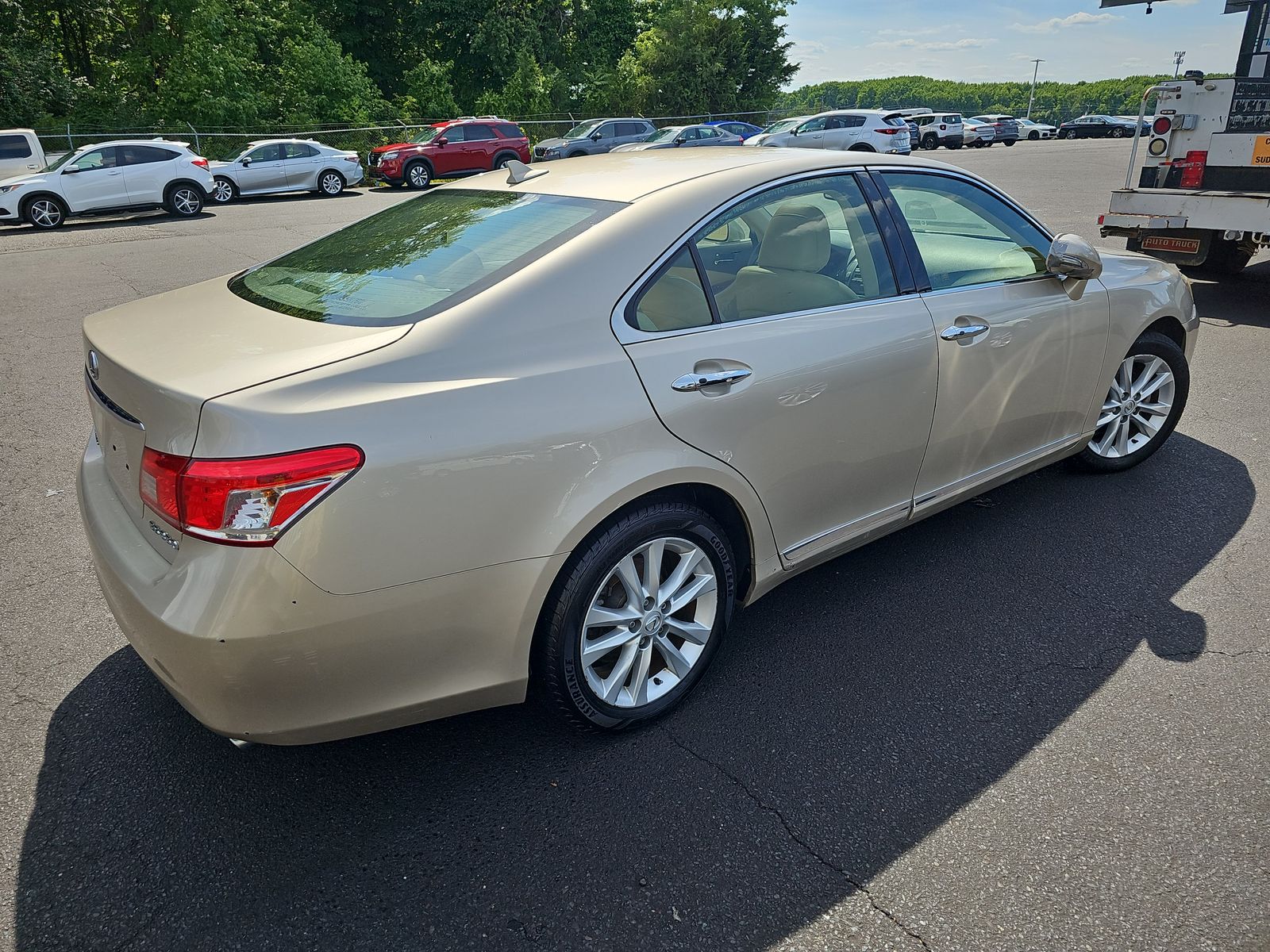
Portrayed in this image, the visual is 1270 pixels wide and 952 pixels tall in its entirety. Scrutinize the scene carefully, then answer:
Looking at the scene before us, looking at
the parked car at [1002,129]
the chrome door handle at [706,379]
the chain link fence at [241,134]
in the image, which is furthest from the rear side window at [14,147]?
the parked car at [1002,129]

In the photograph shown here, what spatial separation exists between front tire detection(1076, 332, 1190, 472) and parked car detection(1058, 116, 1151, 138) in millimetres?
56979

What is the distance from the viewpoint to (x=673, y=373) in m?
2.59

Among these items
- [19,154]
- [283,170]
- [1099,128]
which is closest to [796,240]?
[283,170]

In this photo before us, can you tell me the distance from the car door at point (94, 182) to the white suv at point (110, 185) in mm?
14

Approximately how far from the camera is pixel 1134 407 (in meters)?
4.55

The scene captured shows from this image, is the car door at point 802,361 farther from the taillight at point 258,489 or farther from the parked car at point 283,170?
the parked car at point 283,170

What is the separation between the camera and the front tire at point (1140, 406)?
14.6 feet

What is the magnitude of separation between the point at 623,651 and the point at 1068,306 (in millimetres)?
2542

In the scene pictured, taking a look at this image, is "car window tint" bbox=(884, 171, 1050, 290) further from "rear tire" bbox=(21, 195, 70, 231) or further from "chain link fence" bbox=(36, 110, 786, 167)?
"chain link fence" bbox=(36, 110, 786, 167)

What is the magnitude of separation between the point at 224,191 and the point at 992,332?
67.9 feet

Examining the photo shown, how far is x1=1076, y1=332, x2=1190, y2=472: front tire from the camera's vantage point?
4.45m

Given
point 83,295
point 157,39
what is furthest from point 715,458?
point 157,39

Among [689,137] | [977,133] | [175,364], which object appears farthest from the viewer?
[977,133]

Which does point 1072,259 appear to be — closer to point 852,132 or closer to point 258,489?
point 258,489
